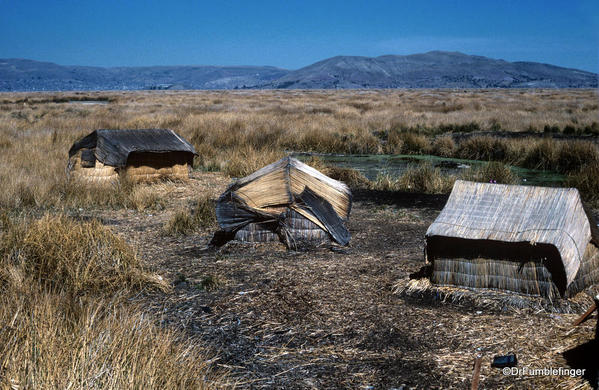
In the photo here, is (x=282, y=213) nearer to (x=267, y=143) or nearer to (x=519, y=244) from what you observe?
Answer: (x=519, y=244)

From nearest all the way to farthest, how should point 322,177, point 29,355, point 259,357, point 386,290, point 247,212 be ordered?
point 29,355 < point 259,357 < point 386,290 < point 247,212 < point 322,177

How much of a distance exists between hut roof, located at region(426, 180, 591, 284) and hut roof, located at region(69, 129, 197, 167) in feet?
20.5

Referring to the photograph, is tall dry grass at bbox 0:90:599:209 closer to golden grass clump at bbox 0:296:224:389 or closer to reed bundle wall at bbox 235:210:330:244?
reed bundle wall at bbox 235:210:330:244

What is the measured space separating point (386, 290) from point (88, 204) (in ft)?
18.5

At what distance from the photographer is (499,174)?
34.0 ft

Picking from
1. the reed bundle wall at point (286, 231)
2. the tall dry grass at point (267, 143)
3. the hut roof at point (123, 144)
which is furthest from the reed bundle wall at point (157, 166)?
the reed bundle wall at point (286, 231)

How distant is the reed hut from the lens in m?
4.52

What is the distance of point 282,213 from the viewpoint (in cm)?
666

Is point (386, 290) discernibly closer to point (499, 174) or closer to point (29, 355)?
point (29, 355)

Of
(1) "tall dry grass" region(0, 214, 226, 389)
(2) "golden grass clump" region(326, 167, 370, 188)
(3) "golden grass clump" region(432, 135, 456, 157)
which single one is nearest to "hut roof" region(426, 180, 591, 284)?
(1) "tall dry grass" region(0, 214, 226, 389)

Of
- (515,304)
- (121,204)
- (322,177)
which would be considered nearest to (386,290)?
(515,304)

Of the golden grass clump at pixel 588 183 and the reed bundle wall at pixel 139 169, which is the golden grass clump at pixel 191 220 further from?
the golden grass clump at pixel 588 183

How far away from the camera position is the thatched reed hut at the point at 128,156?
31.7ft

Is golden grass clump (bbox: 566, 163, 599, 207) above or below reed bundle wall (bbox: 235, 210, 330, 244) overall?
above
